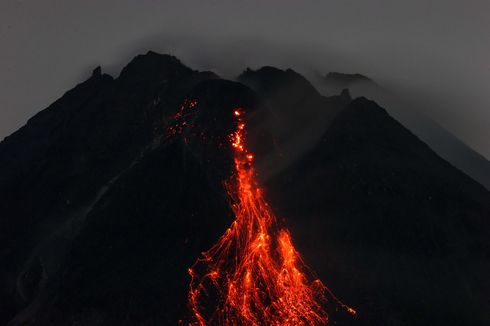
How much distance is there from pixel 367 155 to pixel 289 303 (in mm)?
32779

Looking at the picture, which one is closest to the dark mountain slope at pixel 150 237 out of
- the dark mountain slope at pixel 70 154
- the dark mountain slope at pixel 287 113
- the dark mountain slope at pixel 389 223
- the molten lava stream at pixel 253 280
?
the molten lava stream at pixel 253 280

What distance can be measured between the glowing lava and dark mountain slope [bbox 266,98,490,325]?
11.4 ft

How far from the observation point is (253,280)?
220ft

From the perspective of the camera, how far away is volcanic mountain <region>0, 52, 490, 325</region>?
65938 mm

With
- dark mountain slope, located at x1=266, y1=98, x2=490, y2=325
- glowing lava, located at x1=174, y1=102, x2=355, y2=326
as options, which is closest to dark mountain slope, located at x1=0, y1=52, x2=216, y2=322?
glowing lava, located at x1=174, y1=102, x2=355, y2=326

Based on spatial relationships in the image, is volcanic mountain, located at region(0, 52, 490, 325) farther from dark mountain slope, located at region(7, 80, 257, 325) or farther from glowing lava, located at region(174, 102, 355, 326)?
glowing lava, located at region(174, 102, 355, 326)

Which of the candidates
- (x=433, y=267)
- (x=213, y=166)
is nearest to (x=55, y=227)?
(x=213, y=166)

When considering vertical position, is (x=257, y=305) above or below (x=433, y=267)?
above

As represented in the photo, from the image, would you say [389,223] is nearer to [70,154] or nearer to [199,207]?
[199,207]

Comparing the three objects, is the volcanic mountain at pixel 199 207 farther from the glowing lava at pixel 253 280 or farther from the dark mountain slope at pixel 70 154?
the glowing lava at pixel 253 280

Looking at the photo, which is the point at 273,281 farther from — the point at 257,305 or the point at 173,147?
the point at 173,147

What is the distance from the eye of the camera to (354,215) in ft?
263

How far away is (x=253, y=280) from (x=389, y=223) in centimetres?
2151

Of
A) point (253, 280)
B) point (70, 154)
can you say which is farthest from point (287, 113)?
point (253, 280)
